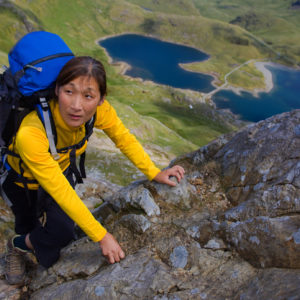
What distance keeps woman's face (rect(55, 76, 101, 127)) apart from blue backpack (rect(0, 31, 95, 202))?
0.36 metres

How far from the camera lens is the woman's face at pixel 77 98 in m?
5.36

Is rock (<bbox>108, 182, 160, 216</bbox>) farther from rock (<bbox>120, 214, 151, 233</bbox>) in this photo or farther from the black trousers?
the black trousers

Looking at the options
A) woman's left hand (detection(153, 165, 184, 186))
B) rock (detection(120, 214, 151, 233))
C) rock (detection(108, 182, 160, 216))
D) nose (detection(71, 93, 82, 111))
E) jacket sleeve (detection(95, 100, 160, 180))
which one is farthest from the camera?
woman's left hand (detection(153, 165, 184, 186))

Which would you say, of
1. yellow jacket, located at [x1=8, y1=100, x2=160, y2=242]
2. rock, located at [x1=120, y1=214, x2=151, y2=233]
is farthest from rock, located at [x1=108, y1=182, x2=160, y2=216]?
yellow jacket, located at [x1=8, y1=100, x2=160, y2=242]

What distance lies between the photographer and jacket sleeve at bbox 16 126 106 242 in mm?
5301

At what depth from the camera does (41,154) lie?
5438 mm

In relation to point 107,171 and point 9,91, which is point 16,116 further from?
point 107,171

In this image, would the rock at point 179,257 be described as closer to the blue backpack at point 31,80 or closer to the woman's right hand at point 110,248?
A: the woman's right hand at point 110,248

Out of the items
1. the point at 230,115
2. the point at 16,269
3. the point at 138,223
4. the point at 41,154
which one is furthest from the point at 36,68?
the point at 230,115

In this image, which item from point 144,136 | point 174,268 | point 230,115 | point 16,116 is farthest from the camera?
point 230,115

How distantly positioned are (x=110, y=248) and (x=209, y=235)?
2.74 metres

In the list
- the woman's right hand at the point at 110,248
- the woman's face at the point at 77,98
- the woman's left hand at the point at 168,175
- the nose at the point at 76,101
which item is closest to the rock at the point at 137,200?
the woman's left hand at the point at 168,175

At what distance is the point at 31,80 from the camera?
5.31 meters

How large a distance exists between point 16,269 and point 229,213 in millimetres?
6943
